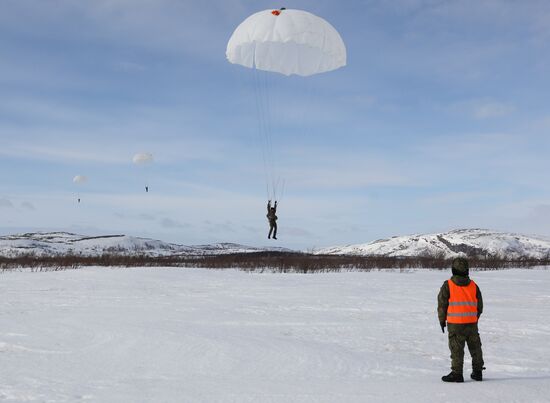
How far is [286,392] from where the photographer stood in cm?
597

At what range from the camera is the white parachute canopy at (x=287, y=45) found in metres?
15.8

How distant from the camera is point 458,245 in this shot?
10369 centimetres

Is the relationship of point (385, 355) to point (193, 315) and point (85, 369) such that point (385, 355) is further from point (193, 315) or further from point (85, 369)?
point (193, 315)

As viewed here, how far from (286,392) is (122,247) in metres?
99.6

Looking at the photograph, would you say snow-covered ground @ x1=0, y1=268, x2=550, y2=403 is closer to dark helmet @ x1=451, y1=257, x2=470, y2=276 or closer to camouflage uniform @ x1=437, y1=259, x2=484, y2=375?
camouflage uniform @ x1=437, y1=259, x2=484, y2=375

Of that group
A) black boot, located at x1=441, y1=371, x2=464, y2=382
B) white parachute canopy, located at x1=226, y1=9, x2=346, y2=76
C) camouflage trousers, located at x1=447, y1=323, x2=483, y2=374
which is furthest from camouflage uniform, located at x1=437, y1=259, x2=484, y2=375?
white parachute canopy, located at x1=226, y1=9, x2=346, y2=76

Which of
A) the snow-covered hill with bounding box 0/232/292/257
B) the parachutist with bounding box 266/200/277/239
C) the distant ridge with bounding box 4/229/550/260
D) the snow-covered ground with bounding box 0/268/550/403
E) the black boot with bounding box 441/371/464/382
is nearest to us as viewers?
the snow-covered ground with bounding box 0/268/550/403

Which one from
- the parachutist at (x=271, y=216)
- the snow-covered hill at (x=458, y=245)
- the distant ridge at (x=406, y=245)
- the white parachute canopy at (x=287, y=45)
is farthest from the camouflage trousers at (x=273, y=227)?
the snow-covered hill at (x=458, y=245)

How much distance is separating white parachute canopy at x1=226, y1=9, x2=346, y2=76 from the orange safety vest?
34.8ft

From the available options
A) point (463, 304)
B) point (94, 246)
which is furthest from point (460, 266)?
point (94, 246)

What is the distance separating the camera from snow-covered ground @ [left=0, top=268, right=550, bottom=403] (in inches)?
238

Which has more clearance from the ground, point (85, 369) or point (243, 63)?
point (243, 63)

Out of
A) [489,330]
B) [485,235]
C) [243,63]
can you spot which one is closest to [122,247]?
[485,235]

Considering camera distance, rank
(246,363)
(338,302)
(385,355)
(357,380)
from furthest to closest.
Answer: (338,302) < (385,355) < (246,363) < (357,380)
